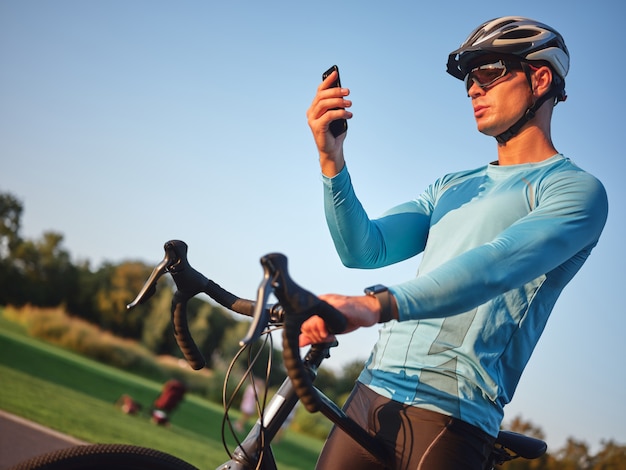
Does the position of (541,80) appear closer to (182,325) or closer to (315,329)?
(315,329)

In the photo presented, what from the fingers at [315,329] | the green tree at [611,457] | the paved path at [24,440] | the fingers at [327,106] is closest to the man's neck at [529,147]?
the fingers at [327,106]

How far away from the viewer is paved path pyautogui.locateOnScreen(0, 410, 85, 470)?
601 cm

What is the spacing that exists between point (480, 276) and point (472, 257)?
0.05 m

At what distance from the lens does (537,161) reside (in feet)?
7.02

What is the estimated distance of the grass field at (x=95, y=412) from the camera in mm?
8453

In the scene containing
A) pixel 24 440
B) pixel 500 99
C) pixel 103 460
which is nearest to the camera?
pixel 103 460

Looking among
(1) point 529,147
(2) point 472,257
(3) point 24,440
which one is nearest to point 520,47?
(1) point 529,147

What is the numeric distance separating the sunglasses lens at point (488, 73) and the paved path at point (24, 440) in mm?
5169

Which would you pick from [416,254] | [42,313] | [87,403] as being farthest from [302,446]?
[416,254]

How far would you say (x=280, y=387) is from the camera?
6.10ft

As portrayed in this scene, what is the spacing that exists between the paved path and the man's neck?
16.9ft

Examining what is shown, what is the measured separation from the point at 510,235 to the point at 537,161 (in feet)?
2.04

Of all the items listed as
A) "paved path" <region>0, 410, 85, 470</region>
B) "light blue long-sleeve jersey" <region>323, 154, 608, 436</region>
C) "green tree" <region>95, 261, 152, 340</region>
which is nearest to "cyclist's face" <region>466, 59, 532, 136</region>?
"light blue long-sleeve jersey" <region>323, 154, 608, 436</region>

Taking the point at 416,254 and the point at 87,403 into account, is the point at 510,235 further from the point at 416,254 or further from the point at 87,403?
the point at 87,403
